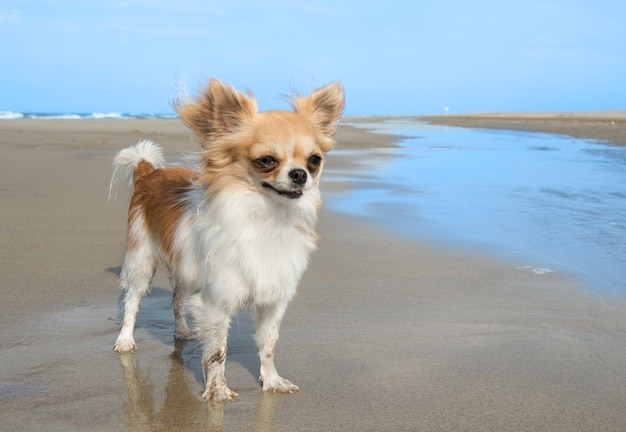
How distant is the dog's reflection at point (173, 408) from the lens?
9.52 ft

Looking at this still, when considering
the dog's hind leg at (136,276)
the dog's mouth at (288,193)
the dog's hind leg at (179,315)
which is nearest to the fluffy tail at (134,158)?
the dog's hind leg at (136,276)

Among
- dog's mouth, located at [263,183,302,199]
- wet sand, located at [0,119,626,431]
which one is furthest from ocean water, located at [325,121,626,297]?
dog's mouth, located at [263,183,302,199]

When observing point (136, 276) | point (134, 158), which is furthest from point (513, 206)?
point (136, 276)

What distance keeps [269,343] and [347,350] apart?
57 centimetres

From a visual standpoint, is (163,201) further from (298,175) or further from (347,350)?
(347,350)

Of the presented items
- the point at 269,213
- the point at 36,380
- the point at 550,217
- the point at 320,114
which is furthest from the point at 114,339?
the point at 550,217

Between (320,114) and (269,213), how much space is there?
70 centimetres

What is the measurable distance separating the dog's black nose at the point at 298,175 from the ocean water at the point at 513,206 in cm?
276

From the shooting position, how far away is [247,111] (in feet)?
11.3

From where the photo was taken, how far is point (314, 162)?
10.8ft

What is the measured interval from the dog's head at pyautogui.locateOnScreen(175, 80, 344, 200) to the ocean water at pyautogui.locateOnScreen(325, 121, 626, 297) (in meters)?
2.69

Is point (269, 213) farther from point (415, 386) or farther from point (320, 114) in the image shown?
point (415, 386)

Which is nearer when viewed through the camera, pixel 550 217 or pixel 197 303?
pixel 197 303

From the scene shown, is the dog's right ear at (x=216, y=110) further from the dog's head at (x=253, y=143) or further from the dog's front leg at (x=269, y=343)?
the dog's front leg at (x=269, y=343)
